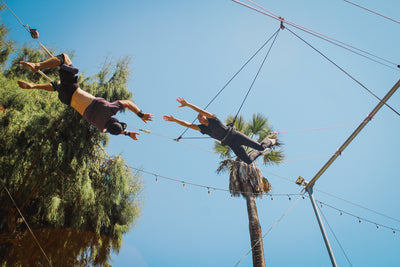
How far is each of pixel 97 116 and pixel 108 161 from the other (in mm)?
4815

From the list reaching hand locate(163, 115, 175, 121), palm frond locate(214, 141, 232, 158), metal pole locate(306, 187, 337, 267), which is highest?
palm frond locate(214, 141, 232, 158)

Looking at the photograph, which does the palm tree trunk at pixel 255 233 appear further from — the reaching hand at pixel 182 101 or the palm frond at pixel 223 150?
the reaching hand at pixel 182 101

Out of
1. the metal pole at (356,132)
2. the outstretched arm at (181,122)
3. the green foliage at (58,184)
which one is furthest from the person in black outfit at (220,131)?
the green foliage at (58,184)

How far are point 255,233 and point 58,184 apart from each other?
6645mm

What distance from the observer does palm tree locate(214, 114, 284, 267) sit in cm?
967

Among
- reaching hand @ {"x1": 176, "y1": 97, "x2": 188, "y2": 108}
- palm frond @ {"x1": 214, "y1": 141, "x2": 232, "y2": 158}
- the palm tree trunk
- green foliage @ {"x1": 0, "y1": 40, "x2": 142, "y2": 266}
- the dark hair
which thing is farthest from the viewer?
palm frond @ {"x1": 214, "y1": 141, "x2": 232, "y2": 158}

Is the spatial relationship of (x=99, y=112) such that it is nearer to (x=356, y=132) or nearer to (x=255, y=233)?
(x=356, y=132)

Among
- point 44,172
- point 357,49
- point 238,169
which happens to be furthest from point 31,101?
point 357,49

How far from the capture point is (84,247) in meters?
8.12

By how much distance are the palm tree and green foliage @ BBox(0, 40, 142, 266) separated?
13.2 ft

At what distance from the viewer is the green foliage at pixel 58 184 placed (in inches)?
305

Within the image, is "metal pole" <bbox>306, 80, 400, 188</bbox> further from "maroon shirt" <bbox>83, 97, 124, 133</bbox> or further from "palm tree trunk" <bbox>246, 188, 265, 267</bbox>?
"maroon shirt" <bbox>83, 97, 124, 133</bbox>

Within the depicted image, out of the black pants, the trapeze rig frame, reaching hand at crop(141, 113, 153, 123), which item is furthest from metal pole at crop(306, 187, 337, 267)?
reaching hand at crop(141, 113, 153, 123)

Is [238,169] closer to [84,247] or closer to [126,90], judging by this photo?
[126,90]
